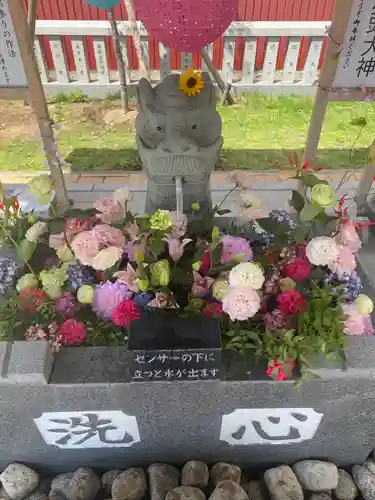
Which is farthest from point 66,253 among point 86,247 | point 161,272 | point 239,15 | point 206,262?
point 239,15

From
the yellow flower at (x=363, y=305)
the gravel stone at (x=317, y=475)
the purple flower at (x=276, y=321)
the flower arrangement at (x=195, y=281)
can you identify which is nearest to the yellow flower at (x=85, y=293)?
the flower arrangement at (x=195, y=281)

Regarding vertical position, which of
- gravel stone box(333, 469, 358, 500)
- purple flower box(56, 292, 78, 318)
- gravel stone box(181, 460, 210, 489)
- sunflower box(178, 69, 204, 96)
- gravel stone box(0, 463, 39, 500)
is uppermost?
sunflower box(178, 69, 204, 96)

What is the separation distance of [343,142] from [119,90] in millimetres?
2414

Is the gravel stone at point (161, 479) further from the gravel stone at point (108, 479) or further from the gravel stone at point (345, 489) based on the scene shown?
the gravel stone at point (345, 489)

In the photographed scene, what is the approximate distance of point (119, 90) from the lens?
16.5 ft

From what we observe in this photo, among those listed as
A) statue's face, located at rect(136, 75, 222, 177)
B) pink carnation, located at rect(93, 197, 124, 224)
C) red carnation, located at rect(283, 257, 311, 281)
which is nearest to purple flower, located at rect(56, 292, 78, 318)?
pink carnation, located at rect(93, 197, 124, 224)

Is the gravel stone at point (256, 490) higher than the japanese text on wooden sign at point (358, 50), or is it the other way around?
the japanese text on wooden sign at point (358, 50)

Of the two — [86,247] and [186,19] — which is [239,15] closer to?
[186,19]

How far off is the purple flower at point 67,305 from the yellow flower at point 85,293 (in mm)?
89

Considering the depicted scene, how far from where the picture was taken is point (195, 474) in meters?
1.92

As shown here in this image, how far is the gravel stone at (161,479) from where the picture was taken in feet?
6.16

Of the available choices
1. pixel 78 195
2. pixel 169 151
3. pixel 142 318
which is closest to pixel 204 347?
pixel 142 318

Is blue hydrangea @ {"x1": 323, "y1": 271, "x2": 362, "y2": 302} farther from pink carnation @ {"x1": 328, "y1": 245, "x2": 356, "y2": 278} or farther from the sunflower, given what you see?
the sunflower

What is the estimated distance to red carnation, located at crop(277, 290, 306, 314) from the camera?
1705mm
